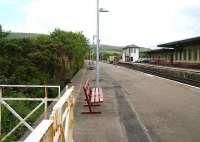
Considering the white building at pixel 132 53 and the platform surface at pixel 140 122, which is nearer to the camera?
the platform surface at pixel 140 122

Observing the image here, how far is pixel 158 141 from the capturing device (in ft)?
29.6

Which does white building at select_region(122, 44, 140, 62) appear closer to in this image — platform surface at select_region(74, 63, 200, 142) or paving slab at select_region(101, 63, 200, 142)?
paving slab at select_region(101, 63, 200, 142)

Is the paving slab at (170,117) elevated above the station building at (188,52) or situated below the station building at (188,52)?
below

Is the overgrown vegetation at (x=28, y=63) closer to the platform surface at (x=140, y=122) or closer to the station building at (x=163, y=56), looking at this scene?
the platform surface at (x=140, y=122)

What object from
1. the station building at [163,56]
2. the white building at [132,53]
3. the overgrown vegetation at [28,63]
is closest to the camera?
the overgrown vegetation at [28,63]

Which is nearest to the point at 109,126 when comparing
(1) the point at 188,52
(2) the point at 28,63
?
(2) the point at 28,63

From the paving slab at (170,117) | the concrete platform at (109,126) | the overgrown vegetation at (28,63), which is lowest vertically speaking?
the paving slab at (170,117)

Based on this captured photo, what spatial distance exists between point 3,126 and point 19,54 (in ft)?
27.2

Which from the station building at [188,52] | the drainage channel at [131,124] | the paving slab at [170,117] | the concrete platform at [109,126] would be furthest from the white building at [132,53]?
the concrete platform at [109,126]

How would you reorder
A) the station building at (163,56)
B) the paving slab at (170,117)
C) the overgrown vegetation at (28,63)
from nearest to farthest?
the paving slab at (170,117) → the overgrown vegetation at (28,63) → the station building at (163,56)

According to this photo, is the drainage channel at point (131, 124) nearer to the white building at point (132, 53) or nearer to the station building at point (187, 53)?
the station building at point (187, 53)

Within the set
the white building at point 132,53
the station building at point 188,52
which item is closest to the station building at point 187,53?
the station building at point 188,52

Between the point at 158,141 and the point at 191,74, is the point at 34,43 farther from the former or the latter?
the point at 191,74

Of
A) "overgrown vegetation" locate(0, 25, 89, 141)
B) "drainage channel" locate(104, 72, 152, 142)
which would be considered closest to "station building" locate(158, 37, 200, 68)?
"overgrown vegetation" locate(0, 25, 89, 141)
